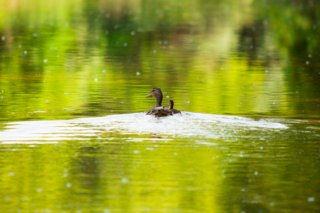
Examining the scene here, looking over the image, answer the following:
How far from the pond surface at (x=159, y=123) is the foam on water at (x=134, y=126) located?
0.03m

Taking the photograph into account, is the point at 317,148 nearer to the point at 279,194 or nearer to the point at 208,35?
the point at 279,194

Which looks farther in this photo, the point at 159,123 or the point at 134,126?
the point at 134,126

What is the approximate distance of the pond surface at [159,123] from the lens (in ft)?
44.1

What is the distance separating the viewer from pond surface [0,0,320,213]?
13.4 m

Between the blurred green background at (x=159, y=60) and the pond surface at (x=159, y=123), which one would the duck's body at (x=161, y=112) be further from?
the blurred green background at (x=159, y=60)

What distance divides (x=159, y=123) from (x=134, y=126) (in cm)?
41

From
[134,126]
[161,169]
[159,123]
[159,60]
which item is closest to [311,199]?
[161,169]

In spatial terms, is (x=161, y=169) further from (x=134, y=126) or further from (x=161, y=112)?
(x=161, y=112)

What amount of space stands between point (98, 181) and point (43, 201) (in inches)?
48.7

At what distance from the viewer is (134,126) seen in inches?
715

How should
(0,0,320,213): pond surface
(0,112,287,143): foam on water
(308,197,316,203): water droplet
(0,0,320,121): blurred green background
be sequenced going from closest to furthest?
(308,197,316,203): water droplet < (0,0,320,213): pond surface < (0,112,287,143): foam on water < (0,0,320,121): blurred green background

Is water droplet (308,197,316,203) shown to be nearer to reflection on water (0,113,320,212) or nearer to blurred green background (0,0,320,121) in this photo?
reflection on water (0,113,320,212)

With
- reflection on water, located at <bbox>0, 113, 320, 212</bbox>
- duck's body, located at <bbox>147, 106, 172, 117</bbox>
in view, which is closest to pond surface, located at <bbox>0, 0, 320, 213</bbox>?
reflection on water, located at <bbox>0, 113, 320, 212</bbox>

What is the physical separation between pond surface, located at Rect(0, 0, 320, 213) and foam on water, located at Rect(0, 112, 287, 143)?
30mm
